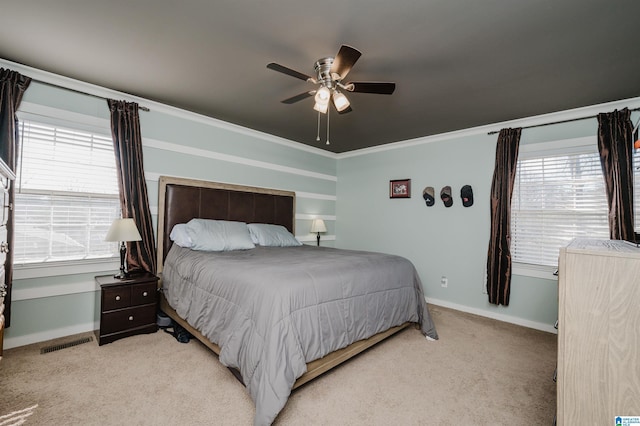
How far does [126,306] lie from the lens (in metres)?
2.73

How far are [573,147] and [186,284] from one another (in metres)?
4.30

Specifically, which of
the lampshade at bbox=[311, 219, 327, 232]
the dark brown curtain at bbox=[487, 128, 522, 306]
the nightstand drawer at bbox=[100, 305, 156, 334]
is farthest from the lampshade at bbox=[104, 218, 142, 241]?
the dark brown curtain at bbox=[487, 128, 522, 306]

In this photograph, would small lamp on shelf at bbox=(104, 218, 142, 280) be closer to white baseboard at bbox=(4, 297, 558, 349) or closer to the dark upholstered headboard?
the dark upholstered headboard

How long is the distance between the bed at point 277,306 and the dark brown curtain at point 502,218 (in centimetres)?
126

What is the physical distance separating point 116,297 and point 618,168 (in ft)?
16.3

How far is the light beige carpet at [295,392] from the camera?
5.76 ft

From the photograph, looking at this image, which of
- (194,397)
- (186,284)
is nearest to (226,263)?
(186,284)

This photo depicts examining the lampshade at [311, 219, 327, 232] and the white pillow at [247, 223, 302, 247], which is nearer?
the white pillow at [247, 223, 302, 247]

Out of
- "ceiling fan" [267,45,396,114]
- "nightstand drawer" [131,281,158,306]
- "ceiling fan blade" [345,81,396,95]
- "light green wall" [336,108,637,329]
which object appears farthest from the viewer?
"light green wall" [336,108,637,329]

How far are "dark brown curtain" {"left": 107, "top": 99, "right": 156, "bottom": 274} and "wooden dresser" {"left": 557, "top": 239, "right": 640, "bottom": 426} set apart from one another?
3467 millimetres

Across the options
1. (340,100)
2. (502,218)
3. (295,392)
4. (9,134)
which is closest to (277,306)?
(295,392)

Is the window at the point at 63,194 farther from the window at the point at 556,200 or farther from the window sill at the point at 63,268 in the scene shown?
the window at the point at 556,200

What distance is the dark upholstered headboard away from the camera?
11.1 ft

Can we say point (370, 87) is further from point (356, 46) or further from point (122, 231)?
point (122, 231)
